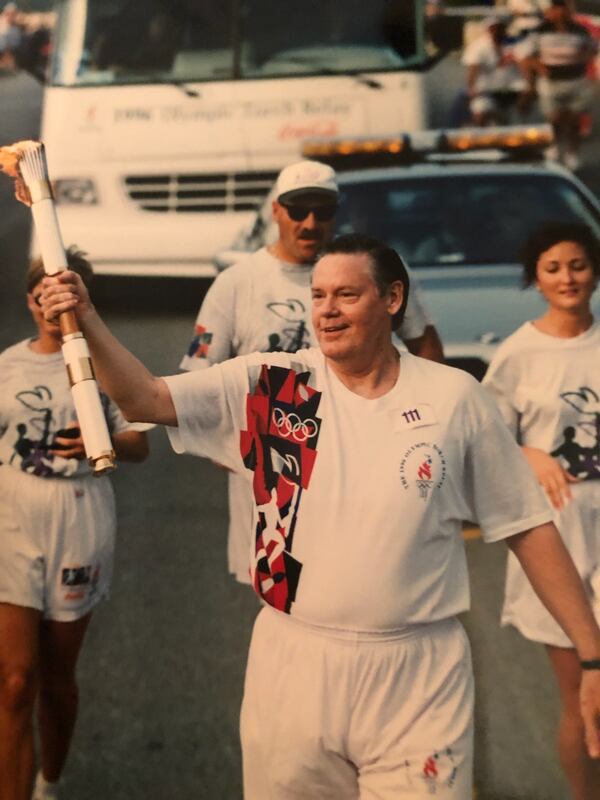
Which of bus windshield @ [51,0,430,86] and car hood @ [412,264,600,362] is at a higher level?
bus windshield @ [51,0,430,86]

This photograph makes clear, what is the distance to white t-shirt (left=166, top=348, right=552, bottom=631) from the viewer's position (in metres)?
3.22

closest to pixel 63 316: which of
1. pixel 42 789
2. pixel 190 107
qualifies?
pixel 42 789

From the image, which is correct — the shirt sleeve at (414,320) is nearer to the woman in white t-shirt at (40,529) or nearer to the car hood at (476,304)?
the woman in white t-shirt at (40,529)

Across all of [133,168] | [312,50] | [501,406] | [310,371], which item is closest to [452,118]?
[312,50]

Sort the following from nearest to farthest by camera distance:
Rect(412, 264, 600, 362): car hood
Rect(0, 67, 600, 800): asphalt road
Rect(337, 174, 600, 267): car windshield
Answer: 1. Rect(0, 67, 600, 800): asphalt road
2. Rect(412, 264, 600, 362): car hood
3. Rect(337, 174, 600, 267): car windshield

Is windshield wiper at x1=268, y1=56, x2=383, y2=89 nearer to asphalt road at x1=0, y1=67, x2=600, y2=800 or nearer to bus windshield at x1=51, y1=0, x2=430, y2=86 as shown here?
bus windshield at x1=51, y1=0, x2=430, y2=86

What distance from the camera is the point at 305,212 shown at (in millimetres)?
4871

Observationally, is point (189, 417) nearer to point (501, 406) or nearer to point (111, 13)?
point (501, 406)

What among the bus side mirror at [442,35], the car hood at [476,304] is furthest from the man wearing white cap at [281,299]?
the bus side mirror at [442,35]

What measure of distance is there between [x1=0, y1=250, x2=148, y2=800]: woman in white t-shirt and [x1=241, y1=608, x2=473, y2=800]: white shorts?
1.14 meters

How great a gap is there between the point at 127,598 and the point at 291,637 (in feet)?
9.77

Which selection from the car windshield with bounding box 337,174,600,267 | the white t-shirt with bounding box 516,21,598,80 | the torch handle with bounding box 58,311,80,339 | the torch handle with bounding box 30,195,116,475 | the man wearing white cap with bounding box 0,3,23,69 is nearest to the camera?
the torch handle with bounding box 30,195,116,475

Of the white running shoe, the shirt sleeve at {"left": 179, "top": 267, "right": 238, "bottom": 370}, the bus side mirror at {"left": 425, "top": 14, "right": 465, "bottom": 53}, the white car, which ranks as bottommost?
the white running shoe

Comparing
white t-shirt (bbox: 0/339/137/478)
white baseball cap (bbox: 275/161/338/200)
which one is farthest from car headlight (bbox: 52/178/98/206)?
white t-shirt (bbox: 0/339/137/478)
